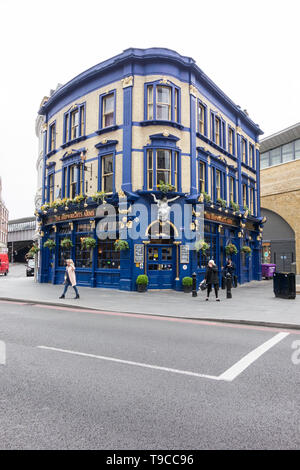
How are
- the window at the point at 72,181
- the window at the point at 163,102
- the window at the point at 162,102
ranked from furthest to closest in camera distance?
1. the window at the point at 72,181
2. the window at the point at 163,102
3. the window at the point at 162,102

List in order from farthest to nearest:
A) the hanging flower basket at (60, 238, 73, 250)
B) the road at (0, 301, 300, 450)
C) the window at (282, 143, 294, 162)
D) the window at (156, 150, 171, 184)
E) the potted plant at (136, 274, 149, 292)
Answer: the window at (282, 143, 294, 162) → the hanging flower basket at (60, 238, 73, 250) → the window at (156, 150, 171, 184) → the potted plant at (136, 274, 149, 292) → the road at (0, 301, 300, 450)

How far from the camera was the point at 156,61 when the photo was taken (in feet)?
56.0

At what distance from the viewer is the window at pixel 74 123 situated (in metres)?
19.6

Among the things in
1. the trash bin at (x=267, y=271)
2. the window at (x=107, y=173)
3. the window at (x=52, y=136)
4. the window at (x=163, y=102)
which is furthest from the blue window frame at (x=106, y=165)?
the trash bin at (x=267, y=271)

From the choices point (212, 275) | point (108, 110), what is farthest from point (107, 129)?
point (212, 275)

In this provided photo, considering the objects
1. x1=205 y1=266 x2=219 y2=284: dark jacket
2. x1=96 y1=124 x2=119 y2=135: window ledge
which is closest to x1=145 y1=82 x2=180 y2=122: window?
x1=96 y1=124 x2=119 y2=135: window ledge

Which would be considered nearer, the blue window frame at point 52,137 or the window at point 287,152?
the blue window frame at point 52,137

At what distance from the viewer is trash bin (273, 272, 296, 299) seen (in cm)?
1364

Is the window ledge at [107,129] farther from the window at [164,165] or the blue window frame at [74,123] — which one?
the window at [164,165]

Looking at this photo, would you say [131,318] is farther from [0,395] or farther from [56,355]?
[0,395]

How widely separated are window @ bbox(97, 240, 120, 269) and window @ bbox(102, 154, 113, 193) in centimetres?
298

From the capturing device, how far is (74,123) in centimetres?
2033

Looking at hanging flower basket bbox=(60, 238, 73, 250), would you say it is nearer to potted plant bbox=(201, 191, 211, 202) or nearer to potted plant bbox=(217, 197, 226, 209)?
potted plant bbox=(201, 191, 211, 202)

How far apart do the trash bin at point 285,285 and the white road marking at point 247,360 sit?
7378mm
